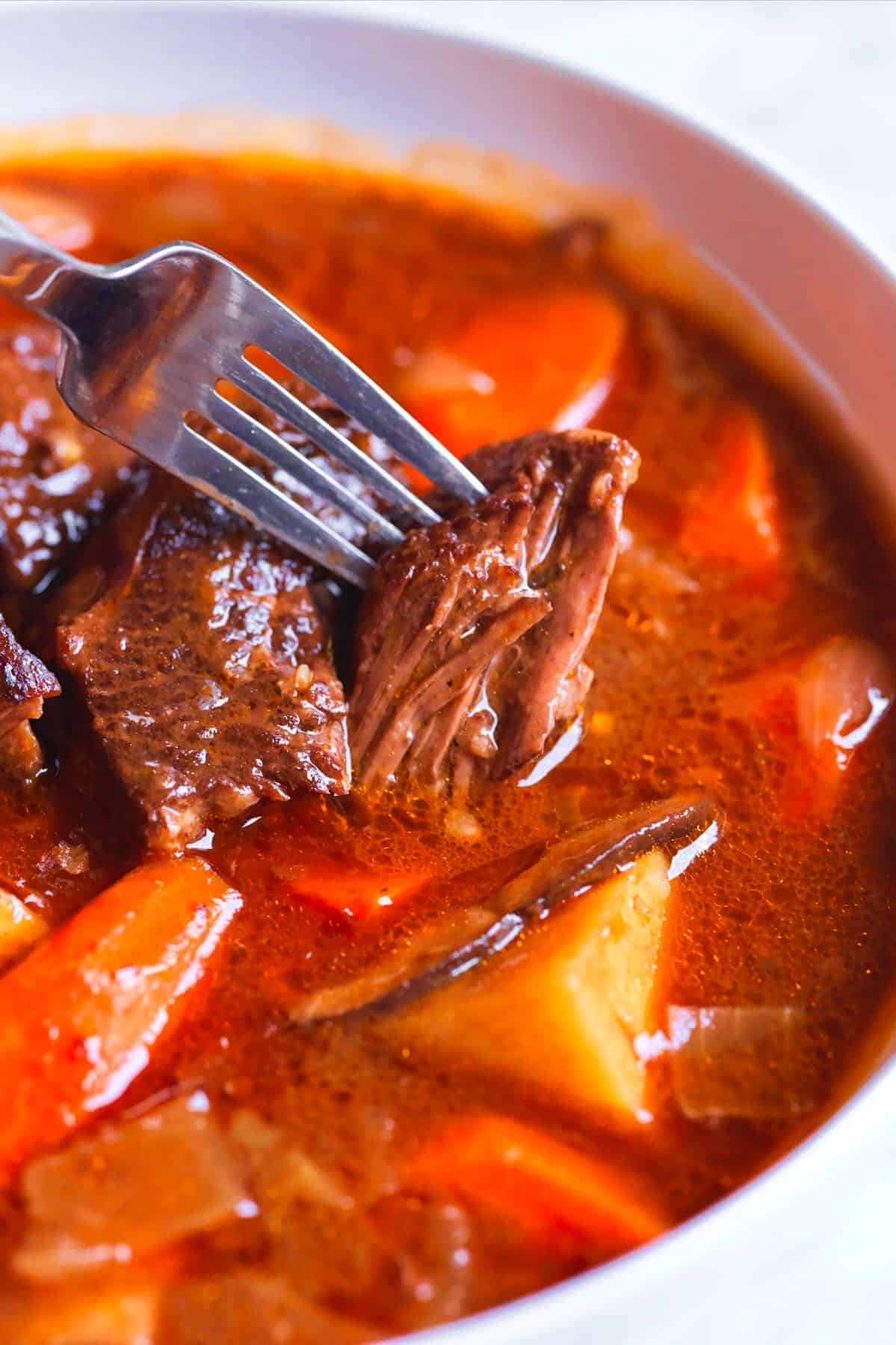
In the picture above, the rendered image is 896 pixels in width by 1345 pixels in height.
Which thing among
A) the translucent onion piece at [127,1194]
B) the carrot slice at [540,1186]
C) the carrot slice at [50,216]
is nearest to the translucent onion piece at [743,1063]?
the carrot slice at [540,1186]

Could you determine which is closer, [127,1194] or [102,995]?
[127,1194]

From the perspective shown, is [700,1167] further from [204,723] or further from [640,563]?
[640,563]

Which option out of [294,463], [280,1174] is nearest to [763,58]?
[294,463]

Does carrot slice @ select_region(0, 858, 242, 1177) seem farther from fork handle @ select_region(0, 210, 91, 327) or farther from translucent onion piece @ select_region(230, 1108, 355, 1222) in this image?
fork handle @ select_region(0, 210, 91, 327)

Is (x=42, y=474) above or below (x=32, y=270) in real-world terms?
below

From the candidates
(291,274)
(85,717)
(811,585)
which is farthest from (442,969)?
(291,274)

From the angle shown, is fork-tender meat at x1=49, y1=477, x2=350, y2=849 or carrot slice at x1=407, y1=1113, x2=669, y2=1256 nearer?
carrot slice at x1=407, y1=1113, x2=669, y2=1256

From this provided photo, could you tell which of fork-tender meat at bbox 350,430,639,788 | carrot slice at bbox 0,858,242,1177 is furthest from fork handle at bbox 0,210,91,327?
carrot slice at bbox 0,858,242,1177

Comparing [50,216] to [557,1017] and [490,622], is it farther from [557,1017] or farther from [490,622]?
[557,1017]
